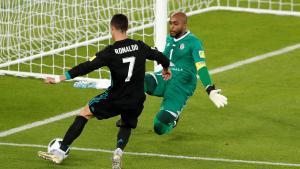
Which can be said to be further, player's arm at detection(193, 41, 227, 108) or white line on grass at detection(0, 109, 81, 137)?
white line on grass at detection(0, 109, 81, 137)

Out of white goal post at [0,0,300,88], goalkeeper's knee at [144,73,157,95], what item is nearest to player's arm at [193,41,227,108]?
goalkeeper's knee at [144,73,157,95]

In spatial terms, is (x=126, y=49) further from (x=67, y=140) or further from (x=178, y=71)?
(x=178, y=71)

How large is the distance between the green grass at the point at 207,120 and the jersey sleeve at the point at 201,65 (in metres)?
0.82

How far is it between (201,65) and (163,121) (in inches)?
33.0

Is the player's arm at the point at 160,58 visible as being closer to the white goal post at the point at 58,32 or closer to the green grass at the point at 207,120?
the green grass at the point at 207,120

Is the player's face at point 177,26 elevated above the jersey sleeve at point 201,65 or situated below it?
above

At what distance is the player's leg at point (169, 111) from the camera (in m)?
13.2

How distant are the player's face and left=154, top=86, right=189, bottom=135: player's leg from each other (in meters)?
0.64

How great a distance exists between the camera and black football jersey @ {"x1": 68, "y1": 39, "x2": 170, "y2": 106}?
1192 cm

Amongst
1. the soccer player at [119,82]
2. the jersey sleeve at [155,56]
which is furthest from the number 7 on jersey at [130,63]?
the jersey sleeve at [155,56]

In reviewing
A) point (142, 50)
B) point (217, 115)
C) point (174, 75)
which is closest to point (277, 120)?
point (217, 115)

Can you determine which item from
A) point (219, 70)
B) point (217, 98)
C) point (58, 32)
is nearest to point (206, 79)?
point (217, 98)

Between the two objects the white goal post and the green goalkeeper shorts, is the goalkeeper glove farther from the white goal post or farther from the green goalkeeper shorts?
the white goal post

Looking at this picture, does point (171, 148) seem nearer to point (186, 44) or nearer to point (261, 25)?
point (186, 44)
